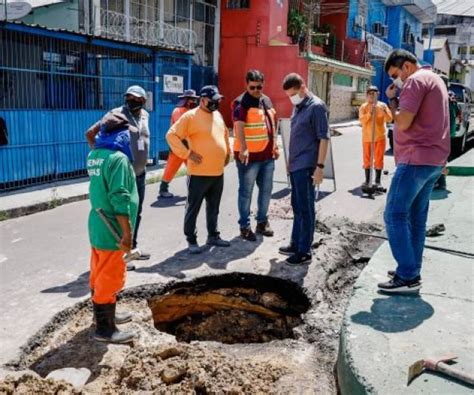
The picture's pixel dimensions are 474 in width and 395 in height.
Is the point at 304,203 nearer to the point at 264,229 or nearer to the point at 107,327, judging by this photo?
the point at 264,229

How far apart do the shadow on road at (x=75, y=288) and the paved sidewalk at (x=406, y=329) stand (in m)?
2.25

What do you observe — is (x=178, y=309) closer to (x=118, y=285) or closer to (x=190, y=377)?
(x=118, y=285)

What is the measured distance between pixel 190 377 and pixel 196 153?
9.08 feet

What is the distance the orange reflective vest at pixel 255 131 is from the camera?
5668 mm

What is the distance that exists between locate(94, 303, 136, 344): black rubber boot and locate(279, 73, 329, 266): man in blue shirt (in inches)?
80.6

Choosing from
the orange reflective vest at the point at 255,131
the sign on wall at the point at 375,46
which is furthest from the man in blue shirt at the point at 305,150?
the sign on wall at the point at 375,46

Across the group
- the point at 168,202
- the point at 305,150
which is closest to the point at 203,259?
the point at 305,150

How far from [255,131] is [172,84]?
7.70 m

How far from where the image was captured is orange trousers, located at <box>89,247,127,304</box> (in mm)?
3387

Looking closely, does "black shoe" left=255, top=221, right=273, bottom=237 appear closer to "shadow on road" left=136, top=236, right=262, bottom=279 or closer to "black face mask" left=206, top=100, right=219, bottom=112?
"shadow on road" left=136, top=236, right=262, bottom=279

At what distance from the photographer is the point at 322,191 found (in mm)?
9141

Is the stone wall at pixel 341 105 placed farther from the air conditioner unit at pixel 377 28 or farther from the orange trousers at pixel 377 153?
the orange trousers at pixel 377 153

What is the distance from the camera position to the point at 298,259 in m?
4.97

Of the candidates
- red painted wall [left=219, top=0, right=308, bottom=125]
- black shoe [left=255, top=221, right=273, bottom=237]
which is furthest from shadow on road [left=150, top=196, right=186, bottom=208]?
red painted wall [left=219, top=0, right=308, bottom=125]
